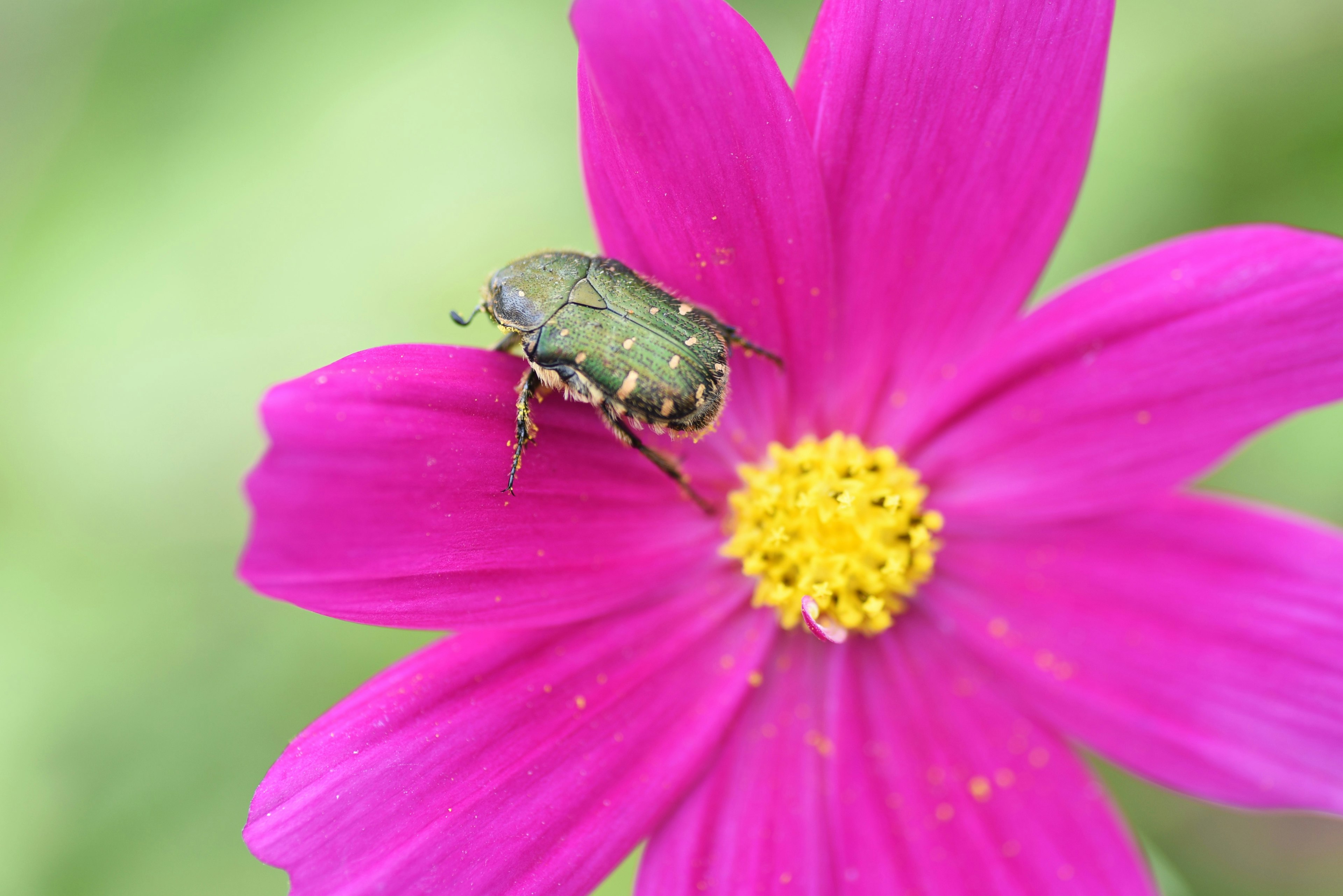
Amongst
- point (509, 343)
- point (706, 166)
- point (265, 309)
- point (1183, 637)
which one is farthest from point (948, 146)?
point (265, 309)

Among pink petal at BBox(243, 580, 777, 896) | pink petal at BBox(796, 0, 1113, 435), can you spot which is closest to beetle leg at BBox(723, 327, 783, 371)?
pink petal at BBox(796, 0, 1113, 435)

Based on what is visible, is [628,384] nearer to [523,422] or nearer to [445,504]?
[523,422]

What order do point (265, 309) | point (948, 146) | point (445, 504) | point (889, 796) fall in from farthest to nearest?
1. point (265, 309)
2. point (889, 796)
3. point (948, 146)
4. point (445, 504)

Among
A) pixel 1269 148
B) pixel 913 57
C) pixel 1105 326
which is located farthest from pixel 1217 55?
pixel 913 57

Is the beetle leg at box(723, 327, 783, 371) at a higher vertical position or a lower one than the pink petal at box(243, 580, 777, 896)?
higher

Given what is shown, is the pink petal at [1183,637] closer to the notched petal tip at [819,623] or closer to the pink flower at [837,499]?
the pink flower at [837,499]

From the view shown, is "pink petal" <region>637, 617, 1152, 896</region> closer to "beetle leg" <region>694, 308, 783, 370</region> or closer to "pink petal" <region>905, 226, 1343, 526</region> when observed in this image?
"pink petal" <region>905, 226, 1343, 526</region>

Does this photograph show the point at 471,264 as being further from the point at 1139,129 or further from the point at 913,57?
the point at 1139,129
